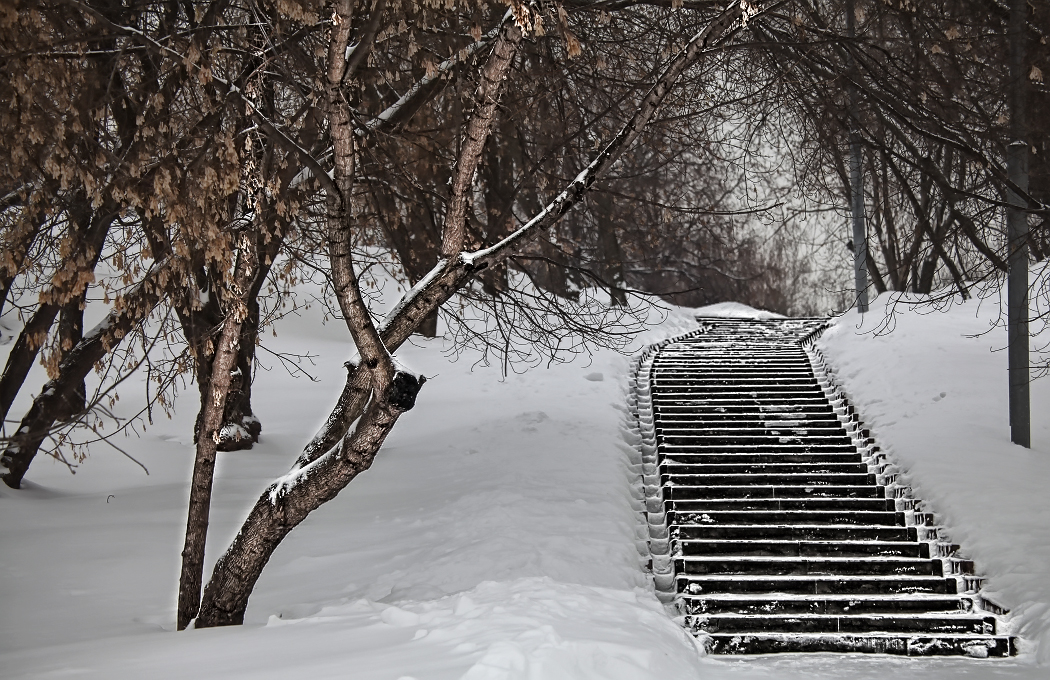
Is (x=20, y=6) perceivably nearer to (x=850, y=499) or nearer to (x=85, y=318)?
(x=850, y=499)

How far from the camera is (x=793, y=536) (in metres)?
9.58

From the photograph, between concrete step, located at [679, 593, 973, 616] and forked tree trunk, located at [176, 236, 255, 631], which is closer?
forked tree trunk, located at [176, 236, 255, 631]

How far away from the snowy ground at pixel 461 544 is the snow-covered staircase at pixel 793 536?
1.02 feet

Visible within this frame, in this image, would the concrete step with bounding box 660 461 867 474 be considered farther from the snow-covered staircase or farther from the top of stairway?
the top of stairway

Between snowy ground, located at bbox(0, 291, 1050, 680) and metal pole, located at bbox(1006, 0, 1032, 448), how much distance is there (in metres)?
0.52

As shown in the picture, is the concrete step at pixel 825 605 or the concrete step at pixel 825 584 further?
the concrete step at pixel 825 584

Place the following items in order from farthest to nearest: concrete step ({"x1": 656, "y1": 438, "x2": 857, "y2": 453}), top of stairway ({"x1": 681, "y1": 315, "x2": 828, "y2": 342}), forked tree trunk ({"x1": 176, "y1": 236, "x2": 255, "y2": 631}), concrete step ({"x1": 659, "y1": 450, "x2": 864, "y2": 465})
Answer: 1. top of stairway ({"x1": 681, "y1": 315, "x2": 828, "y2": 342})
2. concrete step ({"x1": 656, "y1": 438, "x2": 857, "y2": 453})
3. concrete step ({"x1": 659, "y1": 450, "x2": 864, "y2": 465})
4. forked tree trunk ({"x1": 176, "y1": 236, "x2": 255, "y2": 631})

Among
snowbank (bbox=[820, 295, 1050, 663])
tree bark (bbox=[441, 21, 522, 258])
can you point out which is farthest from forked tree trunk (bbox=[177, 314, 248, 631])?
snowbank (bbox=[820, 295, 1050, 663])

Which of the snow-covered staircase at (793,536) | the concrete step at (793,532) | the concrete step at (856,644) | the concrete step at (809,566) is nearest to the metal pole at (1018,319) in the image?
the snow-covered staircase at (793,536)

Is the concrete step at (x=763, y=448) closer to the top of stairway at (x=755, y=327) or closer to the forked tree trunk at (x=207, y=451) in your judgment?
the forked tree trunk at (x=207, y=451)

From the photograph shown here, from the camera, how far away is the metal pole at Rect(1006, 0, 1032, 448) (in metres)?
10.4

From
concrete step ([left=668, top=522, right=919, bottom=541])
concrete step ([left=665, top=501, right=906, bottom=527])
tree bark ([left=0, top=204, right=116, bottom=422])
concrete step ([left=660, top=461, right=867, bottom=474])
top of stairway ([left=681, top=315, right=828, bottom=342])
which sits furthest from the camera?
top of stairway ([left=681, top=315, right=828, bottom=342])

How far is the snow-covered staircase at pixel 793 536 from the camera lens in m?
7.68

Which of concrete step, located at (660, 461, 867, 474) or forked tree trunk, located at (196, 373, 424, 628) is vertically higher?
concrete step, located at (660, 461, 867, 474)
